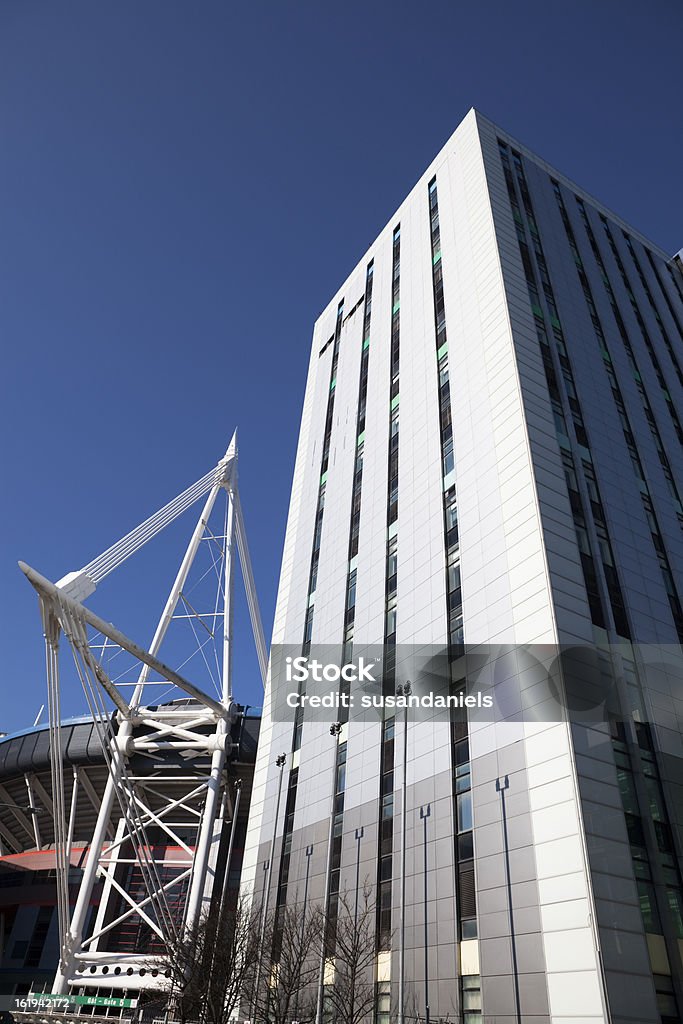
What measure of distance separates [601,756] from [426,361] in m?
28.8

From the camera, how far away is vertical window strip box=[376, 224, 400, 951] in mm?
30734

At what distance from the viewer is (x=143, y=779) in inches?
2148

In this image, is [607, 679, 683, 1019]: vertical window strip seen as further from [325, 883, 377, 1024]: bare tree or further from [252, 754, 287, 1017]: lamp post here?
[252, 754, 287, 1017]: lamp post

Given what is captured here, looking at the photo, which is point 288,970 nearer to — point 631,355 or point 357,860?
point 357,860

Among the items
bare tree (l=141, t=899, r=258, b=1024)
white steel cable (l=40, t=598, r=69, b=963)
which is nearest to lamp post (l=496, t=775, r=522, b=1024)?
bare tree (l=141, t=899, r=258, b=1024)

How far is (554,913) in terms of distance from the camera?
22.5 meters

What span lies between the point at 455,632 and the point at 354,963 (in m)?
14.4

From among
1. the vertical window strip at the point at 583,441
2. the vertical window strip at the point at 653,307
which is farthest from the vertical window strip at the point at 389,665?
the vertical window strip at the point at 653,307

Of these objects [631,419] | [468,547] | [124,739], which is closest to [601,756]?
[468,547]

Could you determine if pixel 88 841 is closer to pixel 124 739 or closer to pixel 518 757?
pixel 124 739

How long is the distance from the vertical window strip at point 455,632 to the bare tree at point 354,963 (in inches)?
224

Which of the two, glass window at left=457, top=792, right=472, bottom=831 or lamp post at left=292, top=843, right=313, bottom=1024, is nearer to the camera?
glass window at left=457, top=792, right=472, bottom=831

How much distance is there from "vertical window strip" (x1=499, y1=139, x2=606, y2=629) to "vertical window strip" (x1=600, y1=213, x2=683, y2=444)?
32.3 feet

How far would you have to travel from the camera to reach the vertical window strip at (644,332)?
4606cm
